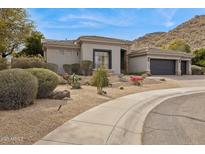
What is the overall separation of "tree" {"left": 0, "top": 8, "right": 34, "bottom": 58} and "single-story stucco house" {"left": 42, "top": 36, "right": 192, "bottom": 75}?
356 cm

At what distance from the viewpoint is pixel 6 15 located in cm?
1568

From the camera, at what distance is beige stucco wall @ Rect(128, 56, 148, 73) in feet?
90.9

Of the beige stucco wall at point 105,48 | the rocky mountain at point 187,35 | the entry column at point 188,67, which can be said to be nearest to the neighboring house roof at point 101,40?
the beige stucco wall at point 105,48

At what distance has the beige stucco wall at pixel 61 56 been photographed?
76.9ft

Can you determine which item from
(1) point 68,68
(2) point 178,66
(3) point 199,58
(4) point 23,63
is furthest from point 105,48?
(3) point 199,58

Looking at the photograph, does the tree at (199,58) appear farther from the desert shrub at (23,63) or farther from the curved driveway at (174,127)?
the curved driveway at (174,127)

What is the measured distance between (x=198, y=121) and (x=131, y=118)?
7.25ft

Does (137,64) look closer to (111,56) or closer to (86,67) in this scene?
(111,56)

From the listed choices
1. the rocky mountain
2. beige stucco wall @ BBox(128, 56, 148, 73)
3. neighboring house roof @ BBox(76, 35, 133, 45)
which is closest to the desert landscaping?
neighboring house roof @ BBox(76, 35, 133, 45)

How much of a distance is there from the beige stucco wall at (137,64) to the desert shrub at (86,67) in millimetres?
7810

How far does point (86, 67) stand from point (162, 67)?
1156 centimetres
